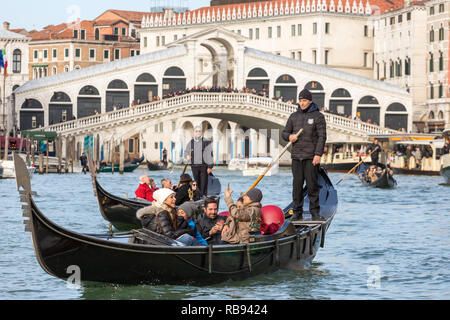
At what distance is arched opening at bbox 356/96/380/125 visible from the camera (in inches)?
1752

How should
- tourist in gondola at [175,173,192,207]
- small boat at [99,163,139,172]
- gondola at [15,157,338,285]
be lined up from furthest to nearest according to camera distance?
1. small boat at [99,163,139,172]
2. tourist in gondola at [175,173,192,207]
3. gondola at [15,157,338,285]

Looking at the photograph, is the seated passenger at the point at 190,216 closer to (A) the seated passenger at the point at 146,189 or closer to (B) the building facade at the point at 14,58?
(A) the seated passenger at the point at 146,189

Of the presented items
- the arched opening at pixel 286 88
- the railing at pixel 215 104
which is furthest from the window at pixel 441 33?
the arched opening at pixel 286 88

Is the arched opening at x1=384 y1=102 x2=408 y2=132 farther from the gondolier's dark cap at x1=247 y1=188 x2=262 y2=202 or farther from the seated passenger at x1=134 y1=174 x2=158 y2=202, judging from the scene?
the gondolier's dark cap at x1=247 y1=188 x2=262 y2=202

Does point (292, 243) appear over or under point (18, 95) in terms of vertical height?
under

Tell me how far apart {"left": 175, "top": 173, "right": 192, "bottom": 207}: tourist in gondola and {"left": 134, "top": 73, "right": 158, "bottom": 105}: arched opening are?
1187 inches

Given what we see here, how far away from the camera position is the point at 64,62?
59875 millimetres

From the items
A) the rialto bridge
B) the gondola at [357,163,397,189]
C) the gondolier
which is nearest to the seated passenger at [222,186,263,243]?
the gondolier

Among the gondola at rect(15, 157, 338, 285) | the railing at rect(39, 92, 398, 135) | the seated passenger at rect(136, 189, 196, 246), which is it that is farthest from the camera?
the railing at rect(39, 92, 398, 135)

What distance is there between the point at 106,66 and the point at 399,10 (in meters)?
11.9

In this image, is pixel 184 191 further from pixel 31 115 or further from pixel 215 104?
pixel 31 115

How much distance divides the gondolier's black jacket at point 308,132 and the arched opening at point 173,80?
1311 inches
